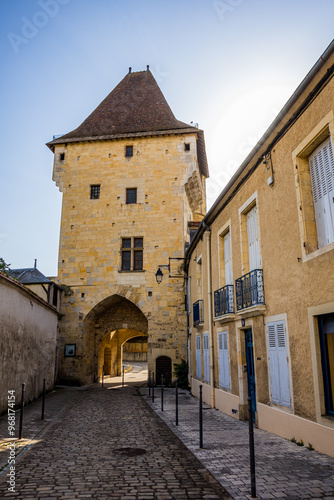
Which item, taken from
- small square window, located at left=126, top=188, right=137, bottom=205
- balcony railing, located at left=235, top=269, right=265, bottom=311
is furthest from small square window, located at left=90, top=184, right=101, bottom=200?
balcony railing, located at left=235, top=269, right=265, bottom=311

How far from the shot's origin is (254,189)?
307 inches

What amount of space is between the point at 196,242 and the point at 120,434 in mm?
7789

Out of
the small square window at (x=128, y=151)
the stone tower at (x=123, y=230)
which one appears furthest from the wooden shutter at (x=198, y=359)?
the small square window at (x=128, y=151)

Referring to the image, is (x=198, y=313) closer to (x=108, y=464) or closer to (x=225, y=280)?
(x=225, y=280)

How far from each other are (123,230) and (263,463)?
1493 centimetres

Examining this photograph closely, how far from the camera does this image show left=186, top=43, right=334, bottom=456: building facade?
517 centimetres

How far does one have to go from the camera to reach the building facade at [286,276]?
204 inches

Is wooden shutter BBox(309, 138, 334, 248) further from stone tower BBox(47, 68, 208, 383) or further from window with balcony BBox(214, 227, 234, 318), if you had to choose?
stone tower BBox(47, 68, 208, 383)

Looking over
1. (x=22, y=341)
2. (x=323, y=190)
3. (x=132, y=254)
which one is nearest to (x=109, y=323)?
(x=132, y=254)

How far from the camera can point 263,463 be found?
184 inches

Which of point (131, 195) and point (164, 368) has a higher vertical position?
point (131, 195)

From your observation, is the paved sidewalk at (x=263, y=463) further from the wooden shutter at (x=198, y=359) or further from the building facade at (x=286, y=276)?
the wooden shutter at (x=198, y=359)

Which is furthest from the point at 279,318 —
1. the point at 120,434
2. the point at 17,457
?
the point at 17,457

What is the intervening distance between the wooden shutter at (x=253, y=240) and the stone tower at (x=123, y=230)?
8.79m
